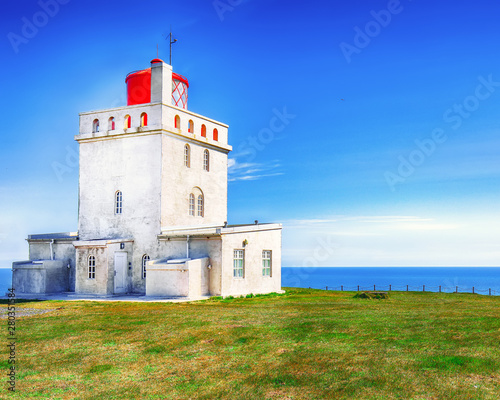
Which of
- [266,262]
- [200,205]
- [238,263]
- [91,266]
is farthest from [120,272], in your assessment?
[266,262]

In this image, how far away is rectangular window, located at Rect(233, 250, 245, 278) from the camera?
26155mm

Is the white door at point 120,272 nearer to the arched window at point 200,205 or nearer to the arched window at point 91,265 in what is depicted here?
the arched window at point 91,265

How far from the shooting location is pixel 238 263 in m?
26.4

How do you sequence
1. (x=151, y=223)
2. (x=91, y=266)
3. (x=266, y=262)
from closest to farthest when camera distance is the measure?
(x=91, y=266) → (x=151, y=223) → (x=266, y=262)

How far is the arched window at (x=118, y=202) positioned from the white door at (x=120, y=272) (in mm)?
2586

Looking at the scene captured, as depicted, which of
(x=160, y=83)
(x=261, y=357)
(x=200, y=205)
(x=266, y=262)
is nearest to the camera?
(x=261, y=357)

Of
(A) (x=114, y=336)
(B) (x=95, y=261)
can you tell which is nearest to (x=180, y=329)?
(A) (x=114, y=336)

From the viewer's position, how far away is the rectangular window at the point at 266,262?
2847 centimetres

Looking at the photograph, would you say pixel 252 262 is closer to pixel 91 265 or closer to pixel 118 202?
pixel 118 202

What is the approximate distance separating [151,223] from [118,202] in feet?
9.14

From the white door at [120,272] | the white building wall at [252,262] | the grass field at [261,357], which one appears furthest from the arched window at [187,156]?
the grass field at [261,357]

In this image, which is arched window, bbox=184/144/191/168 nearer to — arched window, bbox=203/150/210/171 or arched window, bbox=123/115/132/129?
arched window, bbox=203/150/210/171

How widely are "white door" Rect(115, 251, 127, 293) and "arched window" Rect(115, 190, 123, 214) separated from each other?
2586mm

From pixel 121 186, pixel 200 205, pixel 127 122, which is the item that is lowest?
pixel 200 205
